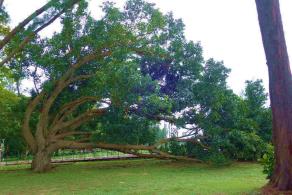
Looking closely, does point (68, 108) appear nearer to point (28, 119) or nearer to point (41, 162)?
point (28, 119)

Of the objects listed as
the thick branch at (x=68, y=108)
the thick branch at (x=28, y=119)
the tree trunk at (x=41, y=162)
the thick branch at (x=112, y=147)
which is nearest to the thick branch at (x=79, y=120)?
the thick branch at (x=68, y=108)

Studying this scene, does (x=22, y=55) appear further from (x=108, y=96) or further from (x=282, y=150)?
(x=282, y=150)

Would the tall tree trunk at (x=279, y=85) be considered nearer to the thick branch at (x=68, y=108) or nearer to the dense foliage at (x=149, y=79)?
the dense foliage at (x=149, y=79)

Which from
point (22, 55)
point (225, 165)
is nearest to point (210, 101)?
point (225, 165)

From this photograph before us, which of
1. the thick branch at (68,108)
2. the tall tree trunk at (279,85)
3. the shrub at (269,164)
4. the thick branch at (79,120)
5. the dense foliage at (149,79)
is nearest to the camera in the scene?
the tall tree trunk at (279,85)

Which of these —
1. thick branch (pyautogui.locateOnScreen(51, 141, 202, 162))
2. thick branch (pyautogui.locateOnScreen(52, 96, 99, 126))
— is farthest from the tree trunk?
thick branch (pyautogui.locateOnScreen(52, 96, 99, 126))

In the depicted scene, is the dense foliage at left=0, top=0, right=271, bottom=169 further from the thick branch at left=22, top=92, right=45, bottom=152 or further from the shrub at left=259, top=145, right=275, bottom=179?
the shrub at left=259, top=145, right=275, bottom=179

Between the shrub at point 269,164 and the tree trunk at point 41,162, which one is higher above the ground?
the tree trunk at point 41,162

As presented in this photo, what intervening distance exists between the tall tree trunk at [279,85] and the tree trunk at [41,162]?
12855mm

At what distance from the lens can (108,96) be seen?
65.4ft

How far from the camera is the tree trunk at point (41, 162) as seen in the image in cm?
2062

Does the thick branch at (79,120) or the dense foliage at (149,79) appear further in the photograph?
the thick branch at (79,120)

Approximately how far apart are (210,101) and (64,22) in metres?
7.87

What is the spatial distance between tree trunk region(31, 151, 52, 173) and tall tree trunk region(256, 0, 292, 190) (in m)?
12.9
